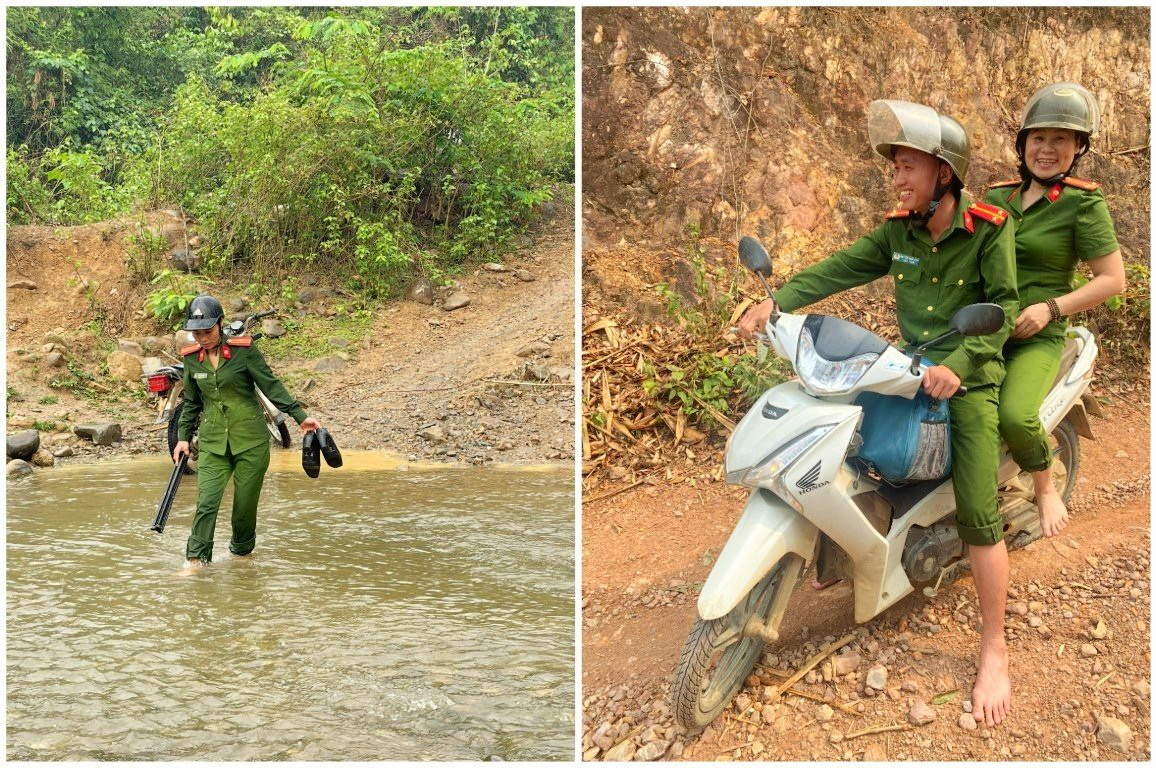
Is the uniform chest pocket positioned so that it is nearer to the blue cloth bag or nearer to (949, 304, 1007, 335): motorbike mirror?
the blue cloth bag

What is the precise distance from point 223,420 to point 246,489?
1.36 ft

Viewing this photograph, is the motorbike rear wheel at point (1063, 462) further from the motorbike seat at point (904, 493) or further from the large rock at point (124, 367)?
the large rock at point (124, 367)

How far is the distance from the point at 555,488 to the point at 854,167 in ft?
10.8

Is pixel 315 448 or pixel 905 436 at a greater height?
pixel 905 436

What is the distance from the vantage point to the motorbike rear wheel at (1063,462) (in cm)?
447

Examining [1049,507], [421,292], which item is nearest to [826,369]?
[1049,507]

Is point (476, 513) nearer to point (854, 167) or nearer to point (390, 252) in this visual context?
point (854, 167)

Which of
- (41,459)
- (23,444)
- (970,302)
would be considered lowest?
(41,459)

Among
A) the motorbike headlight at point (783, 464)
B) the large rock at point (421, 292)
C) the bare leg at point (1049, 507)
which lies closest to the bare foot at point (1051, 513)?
the bare leg at point (1049, 507)

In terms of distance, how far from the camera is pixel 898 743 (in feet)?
11.5

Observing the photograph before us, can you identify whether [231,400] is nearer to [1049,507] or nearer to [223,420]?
[223,420]

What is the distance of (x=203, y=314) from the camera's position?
5.67 m

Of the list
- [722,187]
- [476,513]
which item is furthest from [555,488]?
[722,187]

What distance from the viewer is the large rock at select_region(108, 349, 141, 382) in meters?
10.7
